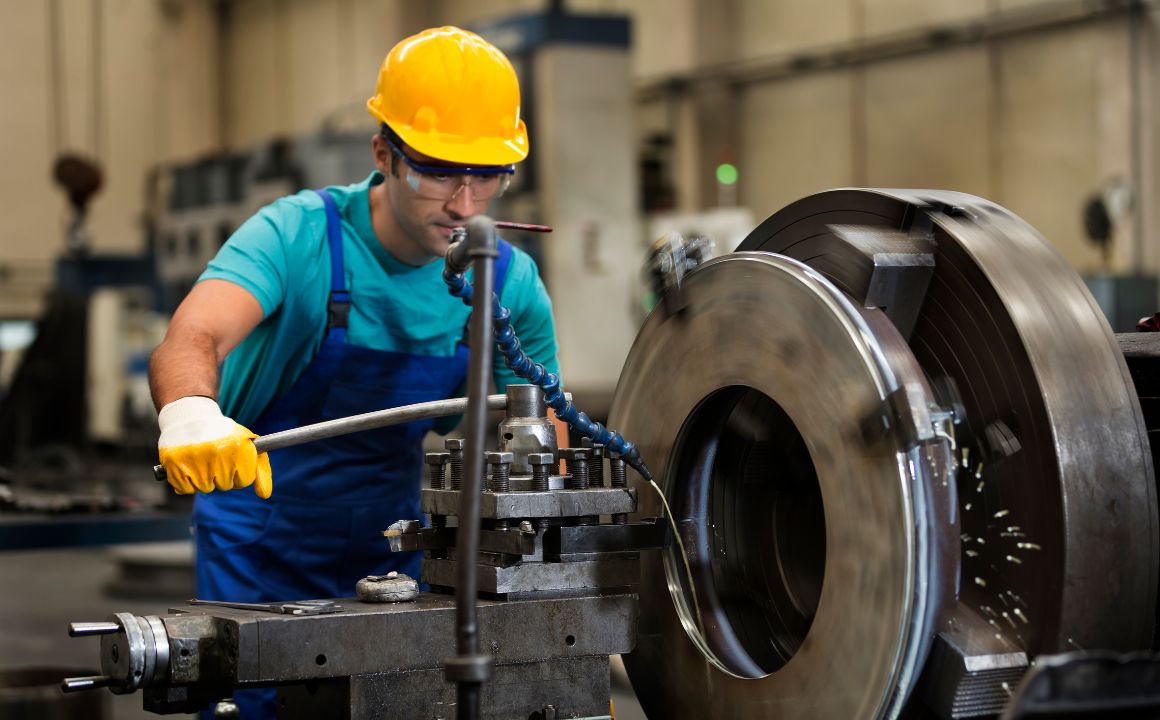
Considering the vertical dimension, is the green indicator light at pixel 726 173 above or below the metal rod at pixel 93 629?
above

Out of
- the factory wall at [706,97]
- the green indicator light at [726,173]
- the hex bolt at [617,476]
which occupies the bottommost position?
the hex bolt at [617,476]

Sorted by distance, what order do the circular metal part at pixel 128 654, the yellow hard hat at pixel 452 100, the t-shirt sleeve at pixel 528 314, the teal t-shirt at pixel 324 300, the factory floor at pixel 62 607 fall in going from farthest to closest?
the factory floor at pixel 62 607
the t-shirt sleeve at pixel 528 314
the teal t-shirt at pixel 324 300
the yellow hard hat at pixel 452 100
the circular metal part at pixel 128 654

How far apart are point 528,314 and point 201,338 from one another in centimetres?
46

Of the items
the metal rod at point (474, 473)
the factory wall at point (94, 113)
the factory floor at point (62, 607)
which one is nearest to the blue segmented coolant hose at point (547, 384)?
the metal rod at point (474, 473)

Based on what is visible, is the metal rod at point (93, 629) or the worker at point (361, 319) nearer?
the metal rod at point (93, 629)

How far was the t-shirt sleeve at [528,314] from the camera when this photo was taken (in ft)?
5.62

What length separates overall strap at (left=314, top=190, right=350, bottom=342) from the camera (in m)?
1.65

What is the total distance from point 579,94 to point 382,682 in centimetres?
544

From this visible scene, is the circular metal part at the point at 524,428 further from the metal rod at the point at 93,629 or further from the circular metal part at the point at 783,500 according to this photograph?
the metal rod at the point at 93,629

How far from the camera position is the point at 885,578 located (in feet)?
3.05

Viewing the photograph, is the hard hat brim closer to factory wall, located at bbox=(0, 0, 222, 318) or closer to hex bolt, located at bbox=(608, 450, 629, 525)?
hex bolt, located at bbox=(608, 450, 629, 525)

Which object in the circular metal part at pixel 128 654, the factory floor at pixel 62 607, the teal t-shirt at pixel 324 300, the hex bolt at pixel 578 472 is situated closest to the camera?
the circular metal part at pixel 128 654

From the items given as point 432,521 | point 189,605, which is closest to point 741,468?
point 432,521

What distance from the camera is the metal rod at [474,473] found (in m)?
0.89
